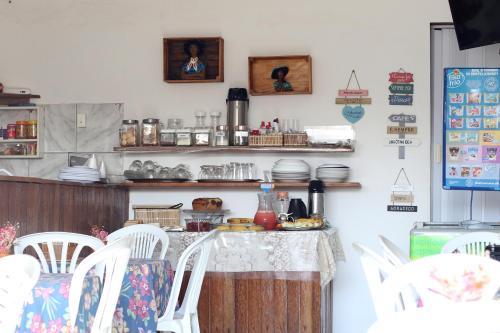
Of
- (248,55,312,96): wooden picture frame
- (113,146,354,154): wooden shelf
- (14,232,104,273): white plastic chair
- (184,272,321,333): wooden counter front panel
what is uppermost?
(248,55,312,96): wooden picture frame

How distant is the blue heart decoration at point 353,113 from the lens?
20.2ft

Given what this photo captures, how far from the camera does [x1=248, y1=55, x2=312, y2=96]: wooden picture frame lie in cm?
614

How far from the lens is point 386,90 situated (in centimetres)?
614

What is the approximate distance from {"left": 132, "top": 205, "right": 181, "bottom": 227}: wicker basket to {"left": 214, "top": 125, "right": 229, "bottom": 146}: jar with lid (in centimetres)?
62

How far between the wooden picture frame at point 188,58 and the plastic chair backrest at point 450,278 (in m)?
4.00

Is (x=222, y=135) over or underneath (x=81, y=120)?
underneath

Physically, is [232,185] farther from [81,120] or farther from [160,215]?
[81,120]

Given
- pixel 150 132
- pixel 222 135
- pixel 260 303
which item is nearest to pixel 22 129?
pixel 150 132

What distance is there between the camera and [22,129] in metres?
6.44

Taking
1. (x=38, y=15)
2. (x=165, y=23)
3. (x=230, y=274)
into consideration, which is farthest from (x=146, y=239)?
(x=38, y=15)

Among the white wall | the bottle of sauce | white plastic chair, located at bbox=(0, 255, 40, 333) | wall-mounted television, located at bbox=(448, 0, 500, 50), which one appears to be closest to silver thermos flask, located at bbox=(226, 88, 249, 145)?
the white wall

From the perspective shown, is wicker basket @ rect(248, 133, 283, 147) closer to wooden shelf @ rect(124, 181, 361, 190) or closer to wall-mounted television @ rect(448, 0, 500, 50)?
wooden shelf @ rect(124, 181, 361, 190)

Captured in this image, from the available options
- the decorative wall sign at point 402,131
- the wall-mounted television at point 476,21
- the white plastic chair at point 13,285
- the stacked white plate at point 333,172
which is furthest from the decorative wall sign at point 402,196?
the white plastic chair at point 13,285

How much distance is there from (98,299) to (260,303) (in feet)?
6.81
